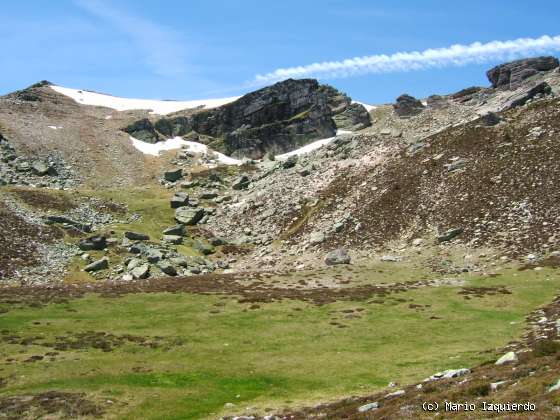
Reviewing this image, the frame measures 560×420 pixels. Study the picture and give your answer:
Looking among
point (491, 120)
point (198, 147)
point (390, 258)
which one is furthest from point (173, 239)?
point (198, 147)

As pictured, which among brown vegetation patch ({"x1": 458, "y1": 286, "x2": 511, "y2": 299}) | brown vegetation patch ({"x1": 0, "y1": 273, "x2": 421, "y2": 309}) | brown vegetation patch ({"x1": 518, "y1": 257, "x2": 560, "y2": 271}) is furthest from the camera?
brown vegetation patch ({"x1": 518, "y1": 257, "x2": 560, "y2": 271})

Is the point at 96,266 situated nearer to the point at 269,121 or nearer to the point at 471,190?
the point at 471,190

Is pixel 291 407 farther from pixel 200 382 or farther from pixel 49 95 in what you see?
pixel 49 95

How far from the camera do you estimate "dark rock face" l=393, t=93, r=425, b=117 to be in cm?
11601

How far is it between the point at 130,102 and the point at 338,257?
14952 centimetres

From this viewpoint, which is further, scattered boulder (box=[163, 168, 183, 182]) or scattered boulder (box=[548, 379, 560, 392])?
scattered boulder (box=[163, 168, 183, 182])

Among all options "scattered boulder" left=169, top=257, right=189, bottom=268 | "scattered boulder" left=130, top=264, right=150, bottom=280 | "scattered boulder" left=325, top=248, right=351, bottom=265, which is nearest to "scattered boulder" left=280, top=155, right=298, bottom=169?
"scattered boulder" left=169, top=257, right=189, bottom=268

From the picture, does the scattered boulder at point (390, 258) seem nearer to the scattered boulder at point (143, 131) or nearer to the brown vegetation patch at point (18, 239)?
the brown vegetation patch at point (18, 239)

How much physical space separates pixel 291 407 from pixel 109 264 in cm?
4557

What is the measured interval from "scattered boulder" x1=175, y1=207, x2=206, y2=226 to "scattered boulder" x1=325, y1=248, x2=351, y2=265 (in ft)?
110

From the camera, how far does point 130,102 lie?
188 meters

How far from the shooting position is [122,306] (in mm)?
42719

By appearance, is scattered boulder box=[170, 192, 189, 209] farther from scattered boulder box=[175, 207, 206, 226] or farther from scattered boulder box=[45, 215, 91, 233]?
scattered boulder box=[45, 215, 91, 233]

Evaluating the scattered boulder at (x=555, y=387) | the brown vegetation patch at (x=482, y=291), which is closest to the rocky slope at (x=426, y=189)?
the brown vegetation patch at (x=482, y=291)
